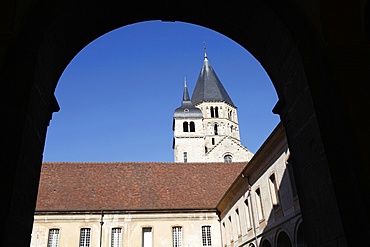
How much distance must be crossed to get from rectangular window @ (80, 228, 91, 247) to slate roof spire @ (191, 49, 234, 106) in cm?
4316

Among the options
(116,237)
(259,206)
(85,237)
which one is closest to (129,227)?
(116,237)

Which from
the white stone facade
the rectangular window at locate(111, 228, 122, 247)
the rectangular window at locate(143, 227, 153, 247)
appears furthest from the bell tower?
the rectangular window at locate(111, 228, 122, 247)

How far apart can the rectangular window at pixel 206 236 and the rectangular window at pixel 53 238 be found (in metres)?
9.27

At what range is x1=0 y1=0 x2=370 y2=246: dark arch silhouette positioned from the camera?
4113mm

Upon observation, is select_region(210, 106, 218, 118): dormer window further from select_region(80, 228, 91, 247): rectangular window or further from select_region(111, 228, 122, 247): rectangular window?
select_region(80, 228, 91, 247): rectangular window

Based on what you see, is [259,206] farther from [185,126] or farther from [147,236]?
[185,126]

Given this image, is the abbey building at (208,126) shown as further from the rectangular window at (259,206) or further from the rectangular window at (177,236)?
the rectangular window at (259,206)

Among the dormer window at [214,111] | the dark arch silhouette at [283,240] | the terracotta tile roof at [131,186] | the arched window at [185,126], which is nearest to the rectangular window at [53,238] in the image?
the terracotta tile roof at [131,186]

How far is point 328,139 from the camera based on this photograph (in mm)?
4383

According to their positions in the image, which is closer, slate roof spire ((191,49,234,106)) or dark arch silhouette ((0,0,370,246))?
dark arch silhouette ((0,0,370,246))

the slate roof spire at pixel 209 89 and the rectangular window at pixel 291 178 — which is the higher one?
the slate roof spire at pixel 209 89

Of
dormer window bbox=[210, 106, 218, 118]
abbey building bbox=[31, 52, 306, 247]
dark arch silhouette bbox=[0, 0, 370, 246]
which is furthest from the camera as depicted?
dormer window bbox=[210, 106, 218, 118]

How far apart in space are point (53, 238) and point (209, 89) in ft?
154

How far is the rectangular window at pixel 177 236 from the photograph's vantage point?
77.4ft
